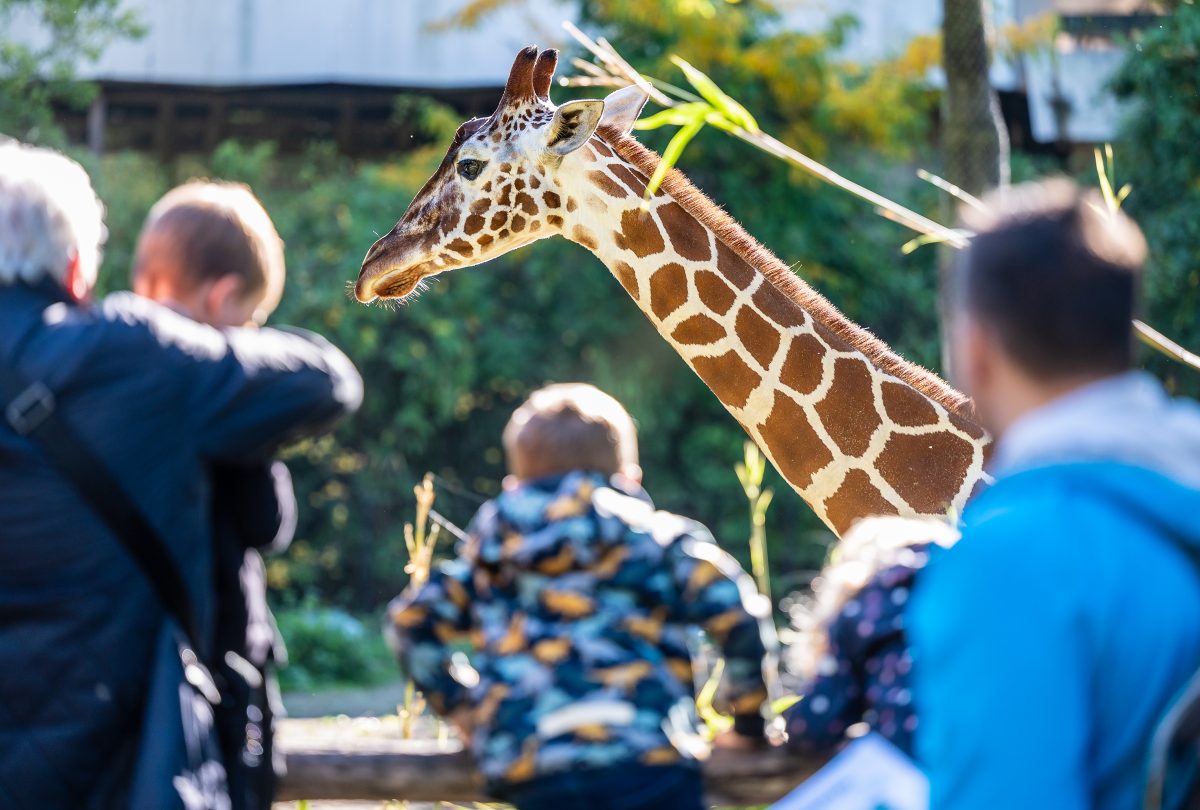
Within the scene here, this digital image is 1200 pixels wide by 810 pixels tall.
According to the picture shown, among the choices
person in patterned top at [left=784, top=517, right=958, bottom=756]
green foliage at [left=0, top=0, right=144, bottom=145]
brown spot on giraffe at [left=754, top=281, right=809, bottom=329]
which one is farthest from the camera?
green foliage at [left=0, top=0, right=144, bottom=145]

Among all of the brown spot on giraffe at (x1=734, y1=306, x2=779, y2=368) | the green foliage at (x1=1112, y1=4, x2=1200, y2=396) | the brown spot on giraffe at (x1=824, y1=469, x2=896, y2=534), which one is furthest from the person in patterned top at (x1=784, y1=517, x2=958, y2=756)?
the green foliage at (x1=1112, y1=4, x2=1200, y2=396)

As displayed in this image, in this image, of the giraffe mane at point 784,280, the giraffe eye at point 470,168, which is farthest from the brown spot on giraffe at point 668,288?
the giraffe eye at point 470,168

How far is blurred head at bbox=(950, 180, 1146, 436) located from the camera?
52.0 inches

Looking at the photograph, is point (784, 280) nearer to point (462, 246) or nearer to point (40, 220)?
point (462, 246)

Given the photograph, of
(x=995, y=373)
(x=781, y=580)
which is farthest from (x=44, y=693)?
(x=781, y=580)

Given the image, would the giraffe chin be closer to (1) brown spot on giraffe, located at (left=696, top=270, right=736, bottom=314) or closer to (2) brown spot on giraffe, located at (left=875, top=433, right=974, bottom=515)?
(1) brown spot on giraffe, located at (left=696, top=270, right=736, bottom=314)

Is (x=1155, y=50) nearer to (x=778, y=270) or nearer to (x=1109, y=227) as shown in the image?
(x=778, y=270)

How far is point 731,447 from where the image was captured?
34.4 feet

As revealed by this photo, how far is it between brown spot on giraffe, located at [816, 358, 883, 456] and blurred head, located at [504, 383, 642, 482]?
1497mm

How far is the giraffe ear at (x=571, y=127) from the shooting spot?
390 cm

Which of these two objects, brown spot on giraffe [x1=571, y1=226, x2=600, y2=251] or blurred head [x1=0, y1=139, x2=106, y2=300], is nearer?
blurred head [x1=0, y1=139, x2=106, y2=300]

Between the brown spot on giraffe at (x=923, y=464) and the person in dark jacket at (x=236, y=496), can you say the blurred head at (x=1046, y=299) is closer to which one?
the person in dark jacket at (x=236, y=496)

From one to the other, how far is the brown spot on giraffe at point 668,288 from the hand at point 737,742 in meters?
1.89

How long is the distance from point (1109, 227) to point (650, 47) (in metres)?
9.19
